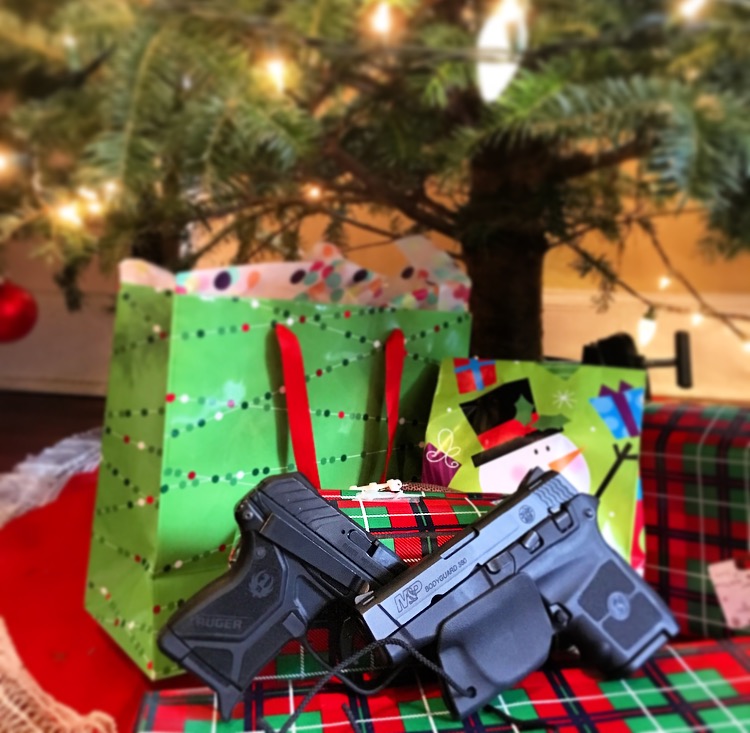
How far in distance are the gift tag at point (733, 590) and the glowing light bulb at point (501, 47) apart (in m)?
0.43

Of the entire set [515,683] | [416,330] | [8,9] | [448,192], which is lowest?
[515,683]

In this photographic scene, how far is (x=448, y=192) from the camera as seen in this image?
63 centimetres

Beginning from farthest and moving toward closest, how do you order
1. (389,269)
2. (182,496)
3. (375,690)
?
(389,269)
(182,496)
(375,690)

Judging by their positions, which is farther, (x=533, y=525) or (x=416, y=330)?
(x=416, y=330)

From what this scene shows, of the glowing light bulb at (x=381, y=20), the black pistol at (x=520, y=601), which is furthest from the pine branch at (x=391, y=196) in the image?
the black pistol at (x=520, y=601)

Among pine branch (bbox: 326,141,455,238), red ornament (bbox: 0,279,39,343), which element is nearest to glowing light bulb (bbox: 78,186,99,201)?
pine branch (bbox: 326,141,455,238)

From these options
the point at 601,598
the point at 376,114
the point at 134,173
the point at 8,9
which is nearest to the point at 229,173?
the point at 134,173

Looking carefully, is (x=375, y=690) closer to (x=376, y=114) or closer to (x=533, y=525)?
(x=533, y=525)

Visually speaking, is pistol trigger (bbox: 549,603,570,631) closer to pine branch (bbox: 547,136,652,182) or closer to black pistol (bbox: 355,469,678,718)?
black pistol (bbox: 355,469,678,718)

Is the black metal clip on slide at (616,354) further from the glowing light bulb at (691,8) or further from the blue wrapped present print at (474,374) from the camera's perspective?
the glowing light bulb at (691,8)

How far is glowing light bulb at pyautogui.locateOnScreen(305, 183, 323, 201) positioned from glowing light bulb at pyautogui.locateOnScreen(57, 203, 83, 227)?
0.23 meters

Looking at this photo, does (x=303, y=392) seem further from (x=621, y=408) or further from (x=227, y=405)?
(x=621, y=408)

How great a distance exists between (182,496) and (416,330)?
0.22m

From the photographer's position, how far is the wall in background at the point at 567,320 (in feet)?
2.05
